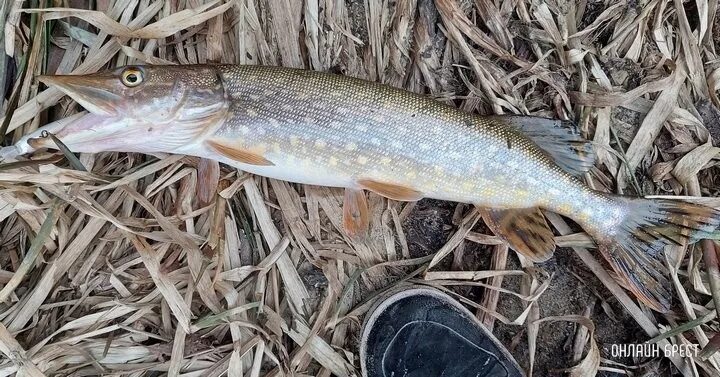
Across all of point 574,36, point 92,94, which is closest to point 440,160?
point 574,36

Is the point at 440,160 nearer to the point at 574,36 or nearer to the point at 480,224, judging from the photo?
the point at 480,224

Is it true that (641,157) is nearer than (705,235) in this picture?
No

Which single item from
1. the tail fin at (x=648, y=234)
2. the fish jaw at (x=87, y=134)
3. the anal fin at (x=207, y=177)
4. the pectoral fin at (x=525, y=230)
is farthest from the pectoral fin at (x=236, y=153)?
the tail fin at (x=648, y=234)

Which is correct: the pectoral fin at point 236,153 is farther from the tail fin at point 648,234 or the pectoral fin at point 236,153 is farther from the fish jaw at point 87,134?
the tail fin at point 648,234

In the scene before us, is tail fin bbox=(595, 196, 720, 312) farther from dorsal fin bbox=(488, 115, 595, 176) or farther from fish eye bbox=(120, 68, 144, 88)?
fish eye bbox=(120, 68, 144, 88)

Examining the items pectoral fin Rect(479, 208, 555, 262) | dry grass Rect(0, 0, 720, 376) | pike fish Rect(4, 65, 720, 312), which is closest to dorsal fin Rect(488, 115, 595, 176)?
pike fish Rect(4, 65, 720, 312)

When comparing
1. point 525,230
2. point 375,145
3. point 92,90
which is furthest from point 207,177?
point 525,230

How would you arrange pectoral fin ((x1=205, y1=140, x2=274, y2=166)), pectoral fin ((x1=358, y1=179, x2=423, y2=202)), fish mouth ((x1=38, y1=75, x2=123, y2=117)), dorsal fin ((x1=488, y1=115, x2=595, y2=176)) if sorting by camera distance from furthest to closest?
dorsal fin ((x1=488, y1=115, x2=595, y2=176)) < pectoral fin ((x1=358, y1=179, x2=423, y2=202)) < pectoral fin ((x1=205, y1=140, x2=274, y2=166)) < fish mouth ((x1=38, y1=75, x2=123, y2=117))
